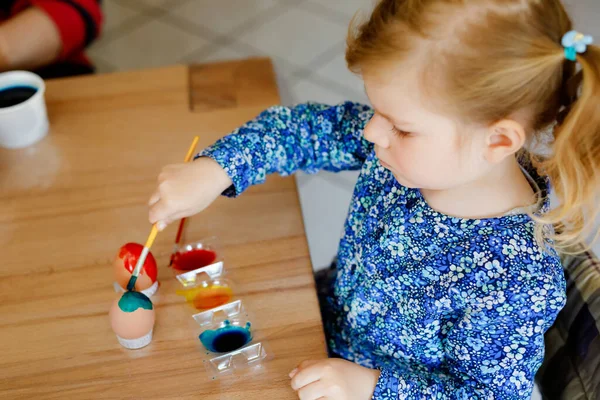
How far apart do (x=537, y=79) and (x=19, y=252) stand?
673mm

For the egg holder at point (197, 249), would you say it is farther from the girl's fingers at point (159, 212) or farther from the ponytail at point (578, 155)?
the ponytail at point (578, 155)

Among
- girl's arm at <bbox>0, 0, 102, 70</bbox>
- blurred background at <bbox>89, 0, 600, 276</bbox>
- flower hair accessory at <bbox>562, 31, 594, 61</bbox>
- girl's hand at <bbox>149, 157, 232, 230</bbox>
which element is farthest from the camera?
blurred background at <bbox>89, 0, 600, 276</bbox>

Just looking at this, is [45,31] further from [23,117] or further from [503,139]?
[503,139]

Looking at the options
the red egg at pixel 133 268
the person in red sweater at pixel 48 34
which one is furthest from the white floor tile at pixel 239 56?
the red egg at pixel 133 268

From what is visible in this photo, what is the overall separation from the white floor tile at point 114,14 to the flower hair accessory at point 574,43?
91.4 inches

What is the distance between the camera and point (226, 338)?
2.38 feet

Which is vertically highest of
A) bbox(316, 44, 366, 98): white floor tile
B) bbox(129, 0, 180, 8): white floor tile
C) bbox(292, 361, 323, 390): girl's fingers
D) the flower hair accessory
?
the flower hair accessory

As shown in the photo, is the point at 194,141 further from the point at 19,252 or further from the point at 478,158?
the point at 478,158

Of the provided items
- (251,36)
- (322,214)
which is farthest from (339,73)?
(322,214)

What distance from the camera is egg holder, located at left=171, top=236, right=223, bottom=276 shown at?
2.62 feet

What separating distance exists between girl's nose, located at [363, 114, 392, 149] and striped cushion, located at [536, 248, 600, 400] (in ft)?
0.95

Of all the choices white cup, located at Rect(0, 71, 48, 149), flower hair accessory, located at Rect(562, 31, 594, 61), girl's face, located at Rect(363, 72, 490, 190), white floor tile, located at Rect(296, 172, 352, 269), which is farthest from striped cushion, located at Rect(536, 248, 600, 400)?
white floor tile, located at Rect(296, 172, 352, 269)

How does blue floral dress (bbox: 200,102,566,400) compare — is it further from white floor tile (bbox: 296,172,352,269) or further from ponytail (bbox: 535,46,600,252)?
white floor tile (bbox: 296,172,352,269)

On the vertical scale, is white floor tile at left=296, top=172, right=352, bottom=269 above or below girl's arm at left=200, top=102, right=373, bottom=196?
below
